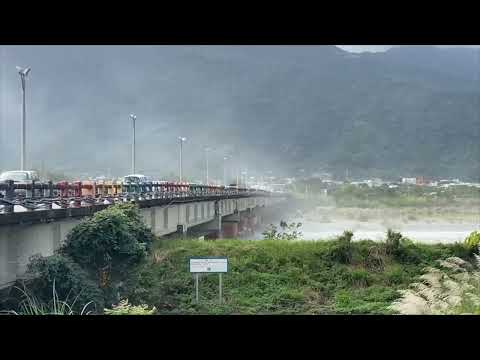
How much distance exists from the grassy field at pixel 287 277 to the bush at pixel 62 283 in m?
1.30

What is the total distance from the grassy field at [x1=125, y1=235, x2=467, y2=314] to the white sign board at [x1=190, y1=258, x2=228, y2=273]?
0.72 metres

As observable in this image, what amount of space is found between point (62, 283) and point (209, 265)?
9.36 ft

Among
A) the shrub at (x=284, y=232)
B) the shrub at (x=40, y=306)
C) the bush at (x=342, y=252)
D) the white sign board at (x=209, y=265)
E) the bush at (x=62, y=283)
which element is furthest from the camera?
the shrub at (x=284, y=232)

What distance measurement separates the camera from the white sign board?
1052cm

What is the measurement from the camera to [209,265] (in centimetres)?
1121

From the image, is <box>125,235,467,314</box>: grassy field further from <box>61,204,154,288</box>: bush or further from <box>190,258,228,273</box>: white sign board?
<box>190,258,228,273</box>: white sign board

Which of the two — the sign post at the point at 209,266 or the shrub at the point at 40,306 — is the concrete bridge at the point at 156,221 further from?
the sign post at the point at 209,266

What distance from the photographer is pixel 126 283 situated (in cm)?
1045

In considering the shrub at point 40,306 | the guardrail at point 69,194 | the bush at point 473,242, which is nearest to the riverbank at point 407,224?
the bush at point 473,242

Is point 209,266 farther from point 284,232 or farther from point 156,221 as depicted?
point 284,232

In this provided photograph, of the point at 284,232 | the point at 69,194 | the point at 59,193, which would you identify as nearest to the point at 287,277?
the point at 69,194

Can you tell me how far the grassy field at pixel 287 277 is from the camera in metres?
11.6

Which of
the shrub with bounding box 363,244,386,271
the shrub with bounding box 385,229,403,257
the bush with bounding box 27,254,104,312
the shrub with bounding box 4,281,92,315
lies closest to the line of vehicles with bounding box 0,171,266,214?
the bush with bounding box 27,254,104,312
